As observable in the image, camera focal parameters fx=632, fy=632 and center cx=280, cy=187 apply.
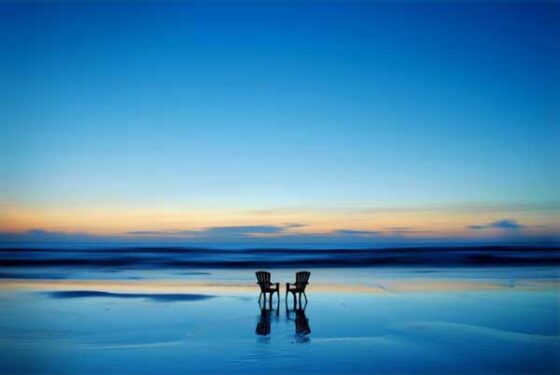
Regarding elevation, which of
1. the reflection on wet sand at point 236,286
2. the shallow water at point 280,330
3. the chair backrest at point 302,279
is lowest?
the shallow water at point 280,330

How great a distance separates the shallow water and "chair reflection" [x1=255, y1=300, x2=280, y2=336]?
6cm

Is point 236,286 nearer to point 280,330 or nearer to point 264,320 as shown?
point 264,320

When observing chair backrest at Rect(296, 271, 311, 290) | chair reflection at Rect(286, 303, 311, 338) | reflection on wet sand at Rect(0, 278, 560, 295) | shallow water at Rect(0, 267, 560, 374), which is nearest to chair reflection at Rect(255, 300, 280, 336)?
shallow water at Rect(0, 267, 560, 374)

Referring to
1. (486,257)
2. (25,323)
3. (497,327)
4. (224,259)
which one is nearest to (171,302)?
(25,323)

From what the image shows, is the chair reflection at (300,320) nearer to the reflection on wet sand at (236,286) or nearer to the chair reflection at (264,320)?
the chair reflection at (264,320)

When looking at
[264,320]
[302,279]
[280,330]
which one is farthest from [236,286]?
[280,330]

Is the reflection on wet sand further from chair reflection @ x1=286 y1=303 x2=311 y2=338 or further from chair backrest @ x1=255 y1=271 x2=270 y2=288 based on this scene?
chair reflection @ x1=286 y1=303 x2=311 y2=338

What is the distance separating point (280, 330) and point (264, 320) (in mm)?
741

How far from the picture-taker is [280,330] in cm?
686

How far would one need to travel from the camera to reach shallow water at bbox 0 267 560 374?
18.0 ft

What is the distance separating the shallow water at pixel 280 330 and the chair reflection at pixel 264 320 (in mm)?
55

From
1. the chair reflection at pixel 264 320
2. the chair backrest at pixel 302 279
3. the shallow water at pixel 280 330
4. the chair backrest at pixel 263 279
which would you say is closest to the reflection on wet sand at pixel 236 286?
the shallow water at pixel 280 330

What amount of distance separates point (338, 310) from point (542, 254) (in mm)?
14883

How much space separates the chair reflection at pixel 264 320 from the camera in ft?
22.2
